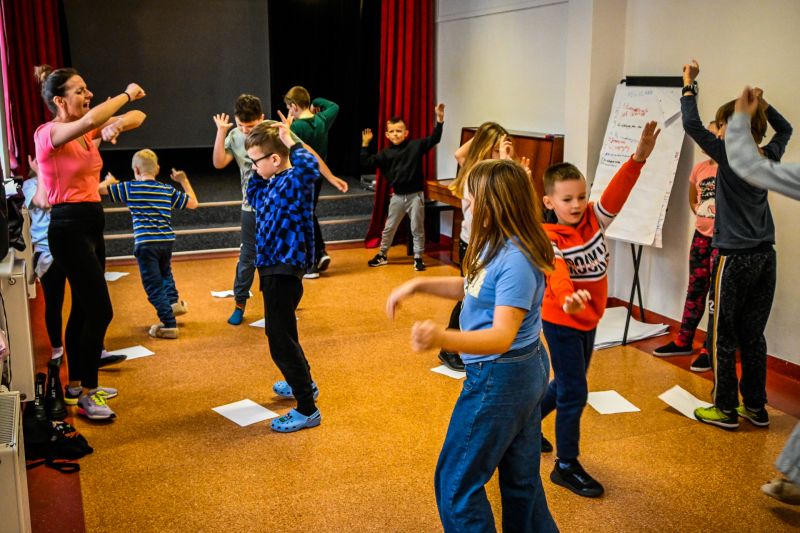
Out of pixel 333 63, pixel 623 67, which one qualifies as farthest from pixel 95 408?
pixel 333 63

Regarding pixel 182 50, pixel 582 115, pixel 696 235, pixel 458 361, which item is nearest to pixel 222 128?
pixel 458 361

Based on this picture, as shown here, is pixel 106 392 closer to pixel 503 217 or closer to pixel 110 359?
pixel 110 359

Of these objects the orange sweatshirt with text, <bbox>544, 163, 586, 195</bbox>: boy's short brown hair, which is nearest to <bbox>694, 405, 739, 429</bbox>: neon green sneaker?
the orange sweatshirt with text

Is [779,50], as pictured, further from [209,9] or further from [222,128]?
[209,9]

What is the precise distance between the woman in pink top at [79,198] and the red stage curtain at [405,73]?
422cm

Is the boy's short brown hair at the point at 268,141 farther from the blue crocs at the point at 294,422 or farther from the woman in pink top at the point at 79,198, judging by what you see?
the blue crocs at the point at 294,422

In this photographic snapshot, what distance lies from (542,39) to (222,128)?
110 inches

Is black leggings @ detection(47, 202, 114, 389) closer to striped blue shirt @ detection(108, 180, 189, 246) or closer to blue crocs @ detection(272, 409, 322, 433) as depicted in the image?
blue crocs @ detection(272, 409, 322, 433)

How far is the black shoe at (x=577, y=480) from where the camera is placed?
3.16 metres

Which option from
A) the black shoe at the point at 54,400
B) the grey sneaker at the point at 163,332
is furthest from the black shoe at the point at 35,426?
the grey sneaker at the point at 163,332

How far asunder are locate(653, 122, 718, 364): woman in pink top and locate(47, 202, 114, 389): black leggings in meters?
3.10

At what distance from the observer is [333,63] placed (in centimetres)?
943

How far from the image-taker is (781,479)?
3.04 meters

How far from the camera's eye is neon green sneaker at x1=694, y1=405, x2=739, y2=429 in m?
3.77
